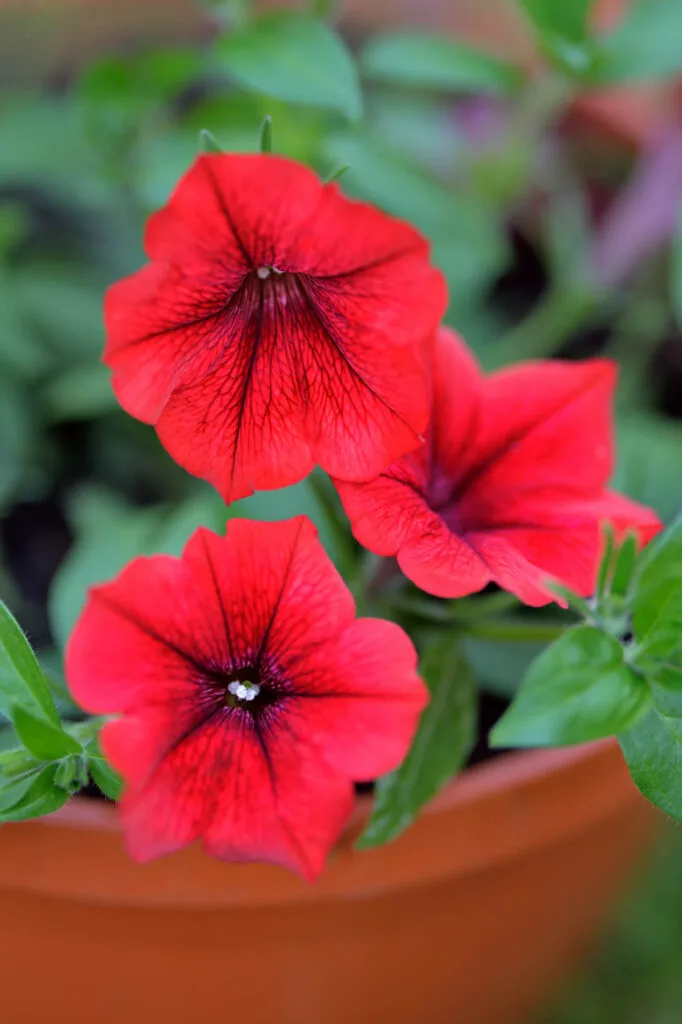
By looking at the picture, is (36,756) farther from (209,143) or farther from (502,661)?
(502,661)

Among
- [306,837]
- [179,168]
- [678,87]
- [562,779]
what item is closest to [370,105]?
[678,87]

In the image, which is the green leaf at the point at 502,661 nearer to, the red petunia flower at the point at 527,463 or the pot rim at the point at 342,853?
the pot rim at the point at 342,853

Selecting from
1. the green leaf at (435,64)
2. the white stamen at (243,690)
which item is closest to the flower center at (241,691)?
the white stamen at (243,690)

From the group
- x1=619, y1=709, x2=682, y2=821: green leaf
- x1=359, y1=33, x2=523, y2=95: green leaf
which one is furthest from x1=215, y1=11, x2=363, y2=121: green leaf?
x1=619, y1=709, x2=682, y2=821: green leaf

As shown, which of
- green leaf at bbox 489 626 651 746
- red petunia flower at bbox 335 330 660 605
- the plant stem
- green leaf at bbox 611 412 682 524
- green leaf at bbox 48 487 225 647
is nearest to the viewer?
green leaf at bbox 489 626 651 746

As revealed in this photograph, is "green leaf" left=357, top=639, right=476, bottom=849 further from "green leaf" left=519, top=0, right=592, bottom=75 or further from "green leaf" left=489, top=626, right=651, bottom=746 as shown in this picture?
"green leaf" left=519, top=0, right=592, bottom=75

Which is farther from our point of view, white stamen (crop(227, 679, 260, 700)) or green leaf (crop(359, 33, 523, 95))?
green leaf (crop(359, 33, 523, 95))

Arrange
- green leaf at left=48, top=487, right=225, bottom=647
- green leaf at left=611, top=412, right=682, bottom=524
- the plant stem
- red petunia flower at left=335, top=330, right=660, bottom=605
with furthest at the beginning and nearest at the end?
the plant stem → green leaf at left=611, top=412, right=682, bottom=524 → green leaf at left=48, top=487, right=225, bottom=647 → red petunia flower at left=335, top=330, right=660, bottom=605
